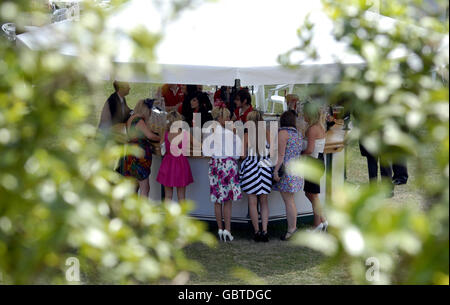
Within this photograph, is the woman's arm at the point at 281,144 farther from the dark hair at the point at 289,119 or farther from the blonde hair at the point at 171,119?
the blonde hair at the point at 171,119

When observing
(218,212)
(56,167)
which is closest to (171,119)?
(218,212)

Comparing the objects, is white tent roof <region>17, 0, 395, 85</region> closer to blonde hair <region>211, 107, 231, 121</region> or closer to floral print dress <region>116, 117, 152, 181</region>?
blonde hair <region>211, 107, 231, 121</region>

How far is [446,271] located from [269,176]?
5666 millimetres

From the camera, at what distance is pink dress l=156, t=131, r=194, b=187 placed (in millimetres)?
7395

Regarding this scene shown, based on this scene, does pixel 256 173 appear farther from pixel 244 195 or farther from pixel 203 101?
pixel 203 101

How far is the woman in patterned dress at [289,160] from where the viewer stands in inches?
282

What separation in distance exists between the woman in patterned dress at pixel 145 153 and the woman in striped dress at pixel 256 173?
1206 mm

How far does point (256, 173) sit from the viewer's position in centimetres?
714

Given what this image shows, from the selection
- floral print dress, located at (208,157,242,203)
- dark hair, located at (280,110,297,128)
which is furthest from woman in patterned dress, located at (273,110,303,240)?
floral print dress, located at (208,157,242,203)

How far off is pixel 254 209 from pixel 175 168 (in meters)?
1.06

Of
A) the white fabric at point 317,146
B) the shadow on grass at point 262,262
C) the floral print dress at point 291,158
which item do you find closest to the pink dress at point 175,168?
the shadow on grass at point 262,262

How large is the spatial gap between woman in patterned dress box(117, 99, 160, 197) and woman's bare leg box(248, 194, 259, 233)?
1346mm
